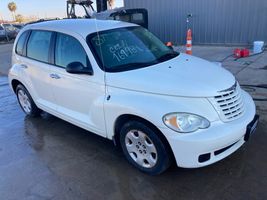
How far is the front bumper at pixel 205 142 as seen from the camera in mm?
2807

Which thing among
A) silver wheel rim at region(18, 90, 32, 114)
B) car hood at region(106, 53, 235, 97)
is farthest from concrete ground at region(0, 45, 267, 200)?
car hood at region(106, 53, 235, 97)

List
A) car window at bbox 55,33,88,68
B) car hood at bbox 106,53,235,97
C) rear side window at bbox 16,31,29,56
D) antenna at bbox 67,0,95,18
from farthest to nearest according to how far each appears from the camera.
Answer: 1. antenna at bbox 67,0,95,18
2. rear side window at bbox 16,31,29,56
3. car window at bbox 55,33,88,68
4. car hood at bbox 106,53,235,97

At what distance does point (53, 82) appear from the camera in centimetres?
427

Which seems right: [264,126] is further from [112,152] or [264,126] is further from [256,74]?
[256,74]

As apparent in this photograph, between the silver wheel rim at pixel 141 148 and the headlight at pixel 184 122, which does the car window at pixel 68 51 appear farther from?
the headlight at pixel 184 122

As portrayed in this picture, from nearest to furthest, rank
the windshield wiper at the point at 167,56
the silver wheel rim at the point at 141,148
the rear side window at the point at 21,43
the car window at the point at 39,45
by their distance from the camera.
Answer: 1. the silver wheel rim at the point at 141,148
2. the windshield wiper at the point at 167,56
3. the car window at the point at 39,45
4. the rear side window at the point at 21,43

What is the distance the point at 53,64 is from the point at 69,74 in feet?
1.68

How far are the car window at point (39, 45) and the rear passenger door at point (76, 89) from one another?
30 centimetres

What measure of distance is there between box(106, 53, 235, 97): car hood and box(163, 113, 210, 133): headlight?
24 centimetres

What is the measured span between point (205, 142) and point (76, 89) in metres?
1.93

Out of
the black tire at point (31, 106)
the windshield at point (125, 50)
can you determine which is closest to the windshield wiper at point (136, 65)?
the windshield at point (125, 50)

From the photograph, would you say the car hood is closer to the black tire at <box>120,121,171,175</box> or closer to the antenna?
the black tire at <box>120,121,171,175</box>

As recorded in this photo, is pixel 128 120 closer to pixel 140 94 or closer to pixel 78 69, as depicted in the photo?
pixel 140 94

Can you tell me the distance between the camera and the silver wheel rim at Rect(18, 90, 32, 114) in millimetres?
5348
